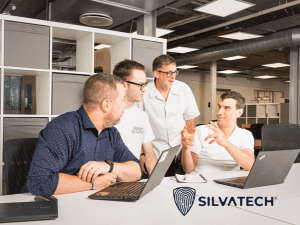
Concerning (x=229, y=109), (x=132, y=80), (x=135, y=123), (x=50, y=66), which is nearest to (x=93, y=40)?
(x=50, y=66)

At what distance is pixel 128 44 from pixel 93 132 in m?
2.04

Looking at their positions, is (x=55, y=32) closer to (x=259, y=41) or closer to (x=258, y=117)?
(x=259, y=41)

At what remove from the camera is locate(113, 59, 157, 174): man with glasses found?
2.31 metres

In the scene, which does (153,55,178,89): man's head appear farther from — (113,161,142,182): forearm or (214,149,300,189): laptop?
(214,149,300,189): laptop

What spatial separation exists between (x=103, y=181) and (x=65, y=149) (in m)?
0.26

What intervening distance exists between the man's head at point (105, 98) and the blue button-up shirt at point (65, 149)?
75mm

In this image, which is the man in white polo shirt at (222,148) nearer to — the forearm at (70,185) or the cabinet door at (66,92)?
the forearm at (70,185)

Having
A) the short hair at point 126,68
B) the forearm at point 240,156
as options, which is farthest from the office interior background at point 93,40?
the forearm at point 240,156

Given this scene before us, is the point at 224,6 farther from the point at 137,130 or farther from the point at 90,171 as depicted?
the point at 90,171

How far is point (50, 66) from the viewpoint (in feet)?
9.92

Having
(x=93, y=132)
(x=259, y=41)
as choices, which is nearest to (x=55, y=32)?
(x=93, y=132)

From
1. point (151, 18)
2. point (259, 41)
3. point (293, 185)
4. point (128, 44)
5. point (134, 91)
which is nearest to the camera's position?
point (293, 185)

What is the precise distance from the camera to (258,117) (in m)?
10.3

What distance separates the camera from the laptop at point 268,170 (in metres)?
1.43
